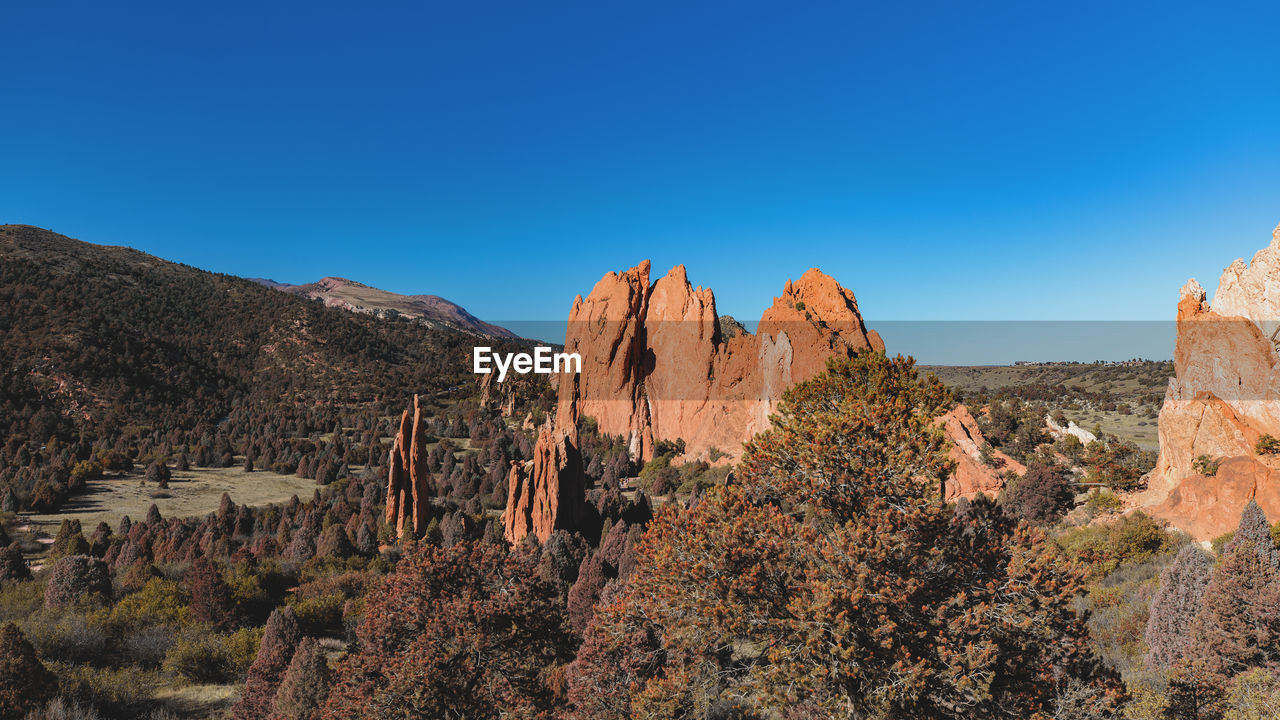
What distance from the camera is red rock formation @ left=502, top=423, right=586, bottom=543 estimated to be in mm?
31312

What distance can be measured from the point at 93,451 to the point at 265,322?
191 feet

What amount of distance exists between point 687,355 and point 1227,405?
39.6m

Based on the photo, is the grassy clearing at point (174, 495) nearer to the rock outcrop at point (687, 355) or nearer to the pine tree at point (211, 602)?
the pine tree at point (211, 602)

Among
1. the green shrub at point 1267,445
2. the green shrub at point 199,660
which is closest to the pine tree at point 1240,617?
the green shrub at point 1267,445

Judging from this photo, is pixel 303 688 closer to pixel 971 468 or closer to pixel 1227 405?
pixel 971 468

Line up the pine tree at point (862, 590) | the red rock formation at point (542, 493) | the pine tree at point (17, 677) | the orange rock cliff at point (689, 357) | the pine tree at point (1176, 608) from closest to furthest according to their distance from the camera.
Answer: the pine tree at point (862, 590)
the pine tree at point (17, 677)
the pine tree at point (1176, 608)
the red rock formation at point (542, 493)
the orange rock cliff at point (689, 357)

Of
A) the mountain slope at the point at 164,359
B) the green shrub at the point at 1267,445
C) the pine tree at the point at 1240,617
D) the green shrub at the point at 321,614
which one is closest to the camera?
the pine tree at the point at 1240,617

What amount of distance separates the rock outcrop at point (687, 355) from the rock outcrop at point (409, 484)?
28011 millimetres

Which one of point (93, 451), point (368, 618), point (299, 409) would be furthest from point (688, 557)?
point (299, 409)

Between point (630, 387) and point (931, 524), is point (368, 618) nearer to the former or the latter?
point (931, 524)

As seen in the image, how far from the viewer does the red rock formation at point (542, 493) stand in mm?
31312

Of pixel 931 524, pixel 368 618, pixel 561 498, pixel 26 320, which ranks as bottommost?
pixel 561 498

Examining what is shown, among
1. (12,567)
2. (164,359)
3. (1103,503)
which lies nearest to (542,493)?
(12,567)

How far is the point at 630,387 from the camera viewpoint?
62219mm
